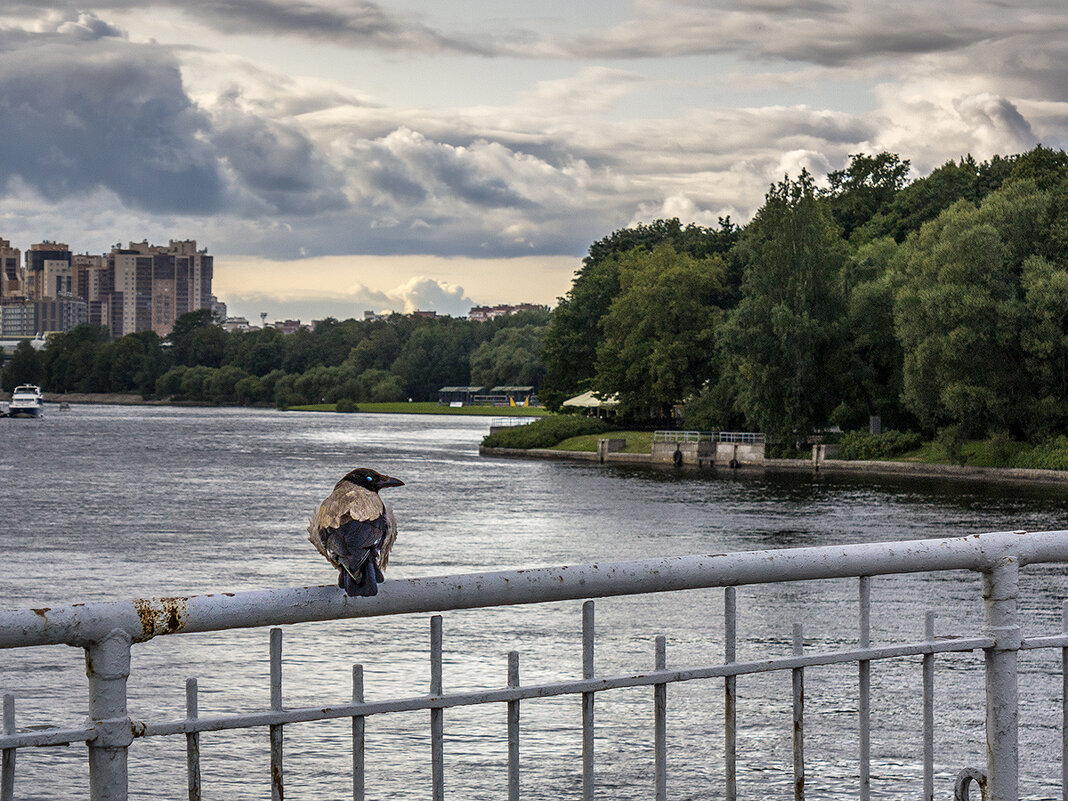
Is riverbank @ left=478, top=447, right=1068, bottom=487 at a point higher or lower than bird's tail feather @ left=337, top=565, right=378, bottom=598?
lower

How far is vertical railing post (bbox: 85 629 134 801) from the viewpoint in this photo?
8.82 ft

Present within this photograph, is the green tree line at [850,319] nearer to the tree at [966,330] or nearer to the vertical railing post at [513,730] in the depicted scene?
the tree at [966,330]

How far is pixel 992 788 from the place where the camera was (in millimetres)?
3707

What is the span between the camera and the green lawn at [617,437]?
91.2 metres

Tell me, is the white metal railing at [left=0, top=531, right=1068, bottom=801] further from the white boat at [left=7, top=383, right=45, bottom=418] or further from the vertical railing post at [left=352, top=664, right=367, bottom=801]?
the white boat at [left=7, top=383, right=45, bottom=418]

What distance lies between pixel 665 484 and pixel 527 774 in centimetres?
5436

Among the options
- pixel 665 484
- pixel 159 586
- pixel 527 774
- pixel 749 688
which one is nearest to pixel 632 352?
pixel 665 484

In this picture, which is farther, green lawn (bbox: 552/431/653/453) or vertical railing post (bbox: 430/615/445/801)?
green lawn (bbox: 552/431/653/453)

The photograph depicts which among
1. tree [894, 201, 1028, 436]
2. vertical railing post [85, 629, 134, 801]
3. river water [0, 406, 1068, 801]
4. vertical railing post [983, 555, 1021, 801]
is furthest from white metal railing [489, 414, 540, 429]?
vertical railing post [85, 629, 134, 801]

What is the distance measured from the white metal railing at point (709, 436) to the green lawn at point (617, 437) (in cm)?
113

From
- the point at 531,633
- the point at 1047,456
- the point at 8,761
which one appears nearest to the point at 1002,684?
the point at 8,761

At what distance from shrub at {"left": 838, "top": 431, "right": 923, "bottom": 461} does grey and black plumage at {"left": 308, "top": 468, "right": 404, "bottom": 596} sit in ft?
242

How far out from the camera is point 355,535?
3.01 m

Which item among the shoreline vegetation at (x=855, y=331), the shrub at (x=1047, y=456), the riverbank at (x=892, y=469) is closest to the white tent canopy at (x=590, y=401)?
the shoreline vegetation at (x=855, y=331)
